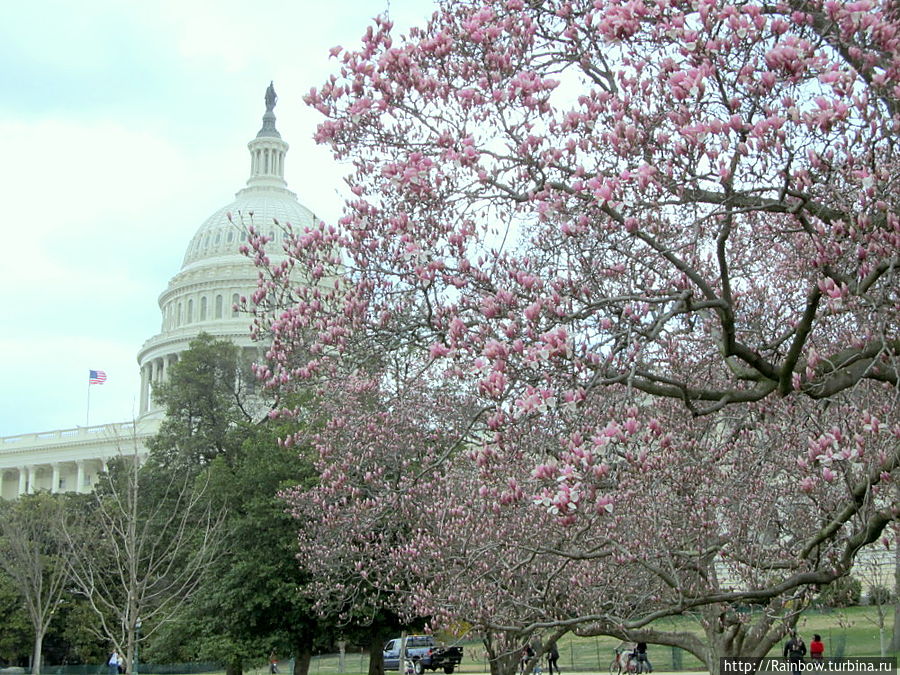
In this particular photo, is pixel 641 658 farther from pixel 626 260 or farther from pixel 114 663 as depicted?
pixel 626 260

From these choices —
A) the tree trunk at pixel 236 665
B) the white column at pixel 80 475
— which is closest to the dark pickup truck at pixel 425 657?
the tree trunk at pixel 236 665

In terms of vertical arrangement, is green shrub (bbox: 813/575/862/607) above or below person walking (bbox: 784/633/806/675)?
above

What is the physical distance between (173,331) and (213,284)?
5844mm

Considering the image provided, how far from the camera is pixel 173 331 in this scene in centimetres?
9975

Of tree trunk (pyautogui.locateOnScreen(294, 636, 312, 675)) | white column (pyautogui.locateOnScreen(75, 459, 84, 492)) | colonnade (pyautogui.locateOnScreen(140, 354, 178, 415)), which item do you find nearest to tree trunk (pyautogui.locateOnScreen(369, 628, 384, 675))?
tree trunk (pyautogui.locateOnScreen(294, 636, 312, 675))

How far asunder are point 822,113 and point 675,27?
1574mm

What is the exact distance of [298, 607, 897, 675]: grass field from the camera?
32.6m

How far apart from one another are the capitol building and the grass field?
53829mm

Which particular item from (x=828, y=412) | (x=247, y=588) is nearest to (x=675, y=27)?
(x=828, y=412)

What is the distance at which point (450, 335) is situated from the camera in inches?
385

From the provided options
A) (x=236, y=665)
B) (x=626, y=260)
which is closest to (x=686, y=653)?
(x=236, y=665)

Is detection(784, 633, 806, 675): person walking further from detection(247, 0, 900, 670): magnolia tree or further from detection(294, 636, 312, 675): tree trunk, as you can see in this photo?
detection(294, 636, 312, 675): tree trunk

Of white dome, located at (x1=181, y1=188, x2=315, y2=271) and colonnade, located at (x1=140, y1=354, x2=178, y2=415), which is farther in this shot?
white dome, located at (x1=181, y1=188, x2=315, y2=271)

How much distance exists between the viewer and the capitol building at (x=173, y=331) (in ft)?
316
